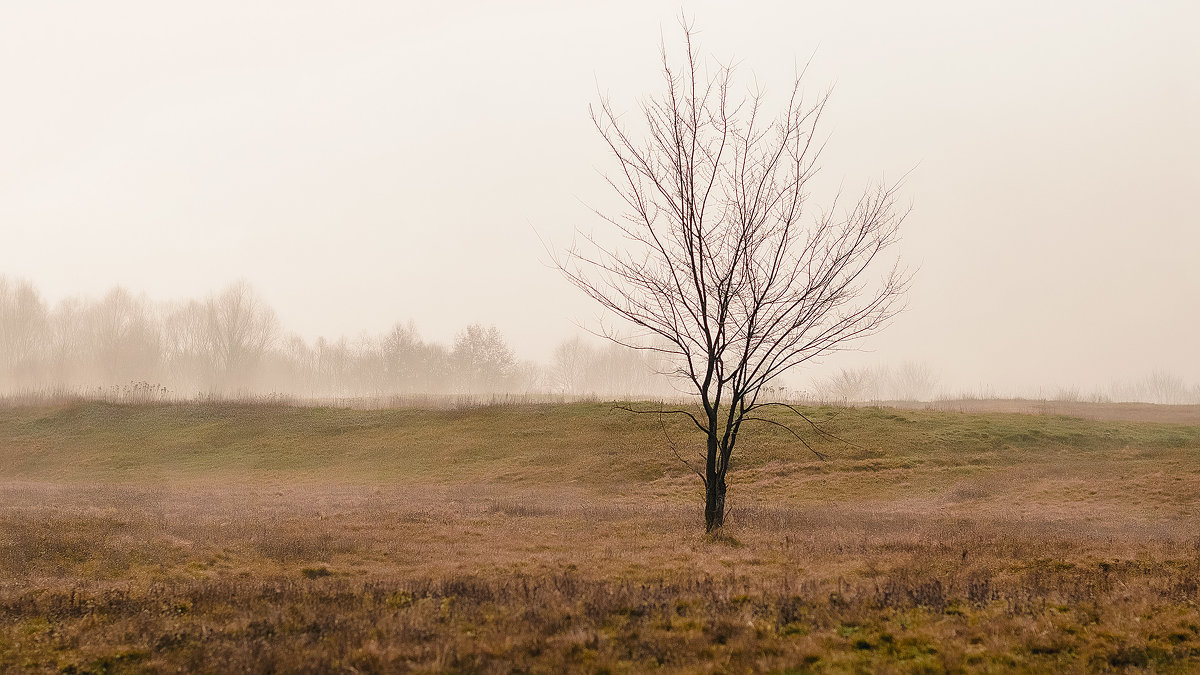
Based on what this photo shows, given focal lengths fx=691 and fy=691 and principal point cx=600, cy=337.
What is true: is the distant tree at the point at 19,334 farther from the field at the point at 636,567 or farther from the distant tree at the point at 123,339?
the field at the point at 636,567

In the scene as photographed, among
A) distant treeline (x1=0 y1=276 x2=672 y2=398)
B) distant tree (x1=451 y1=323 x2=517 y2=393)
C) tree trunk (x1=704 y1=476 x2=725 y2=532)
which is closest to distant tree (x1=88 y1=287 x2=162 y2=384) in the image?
distant treeline (x1=0 y1=276 x2=672 y2=398)

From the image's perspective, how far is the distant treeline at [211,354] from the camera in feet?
283

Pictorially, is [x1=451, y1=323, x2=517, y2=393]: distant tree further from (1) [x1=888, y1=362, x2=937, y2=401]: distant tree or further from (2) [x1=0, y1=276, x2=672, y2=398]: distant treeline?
(1) [x1=888, y1=362, x2=937, y2=401]: distant tree

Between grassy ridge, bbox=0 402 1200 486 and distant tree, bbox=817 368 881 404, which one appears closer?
grassy ridge, bbox=0 402 1200 486

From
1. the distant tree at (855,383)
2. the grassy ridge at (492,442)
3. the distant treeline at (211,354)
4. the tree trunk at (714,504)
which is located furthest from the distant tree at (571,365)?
the tree trunk at (714,504)

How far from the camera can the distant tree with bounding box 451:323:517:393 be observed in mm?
99562

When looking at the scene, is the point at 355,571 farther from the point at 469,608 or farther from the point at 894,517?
the point at 894,517

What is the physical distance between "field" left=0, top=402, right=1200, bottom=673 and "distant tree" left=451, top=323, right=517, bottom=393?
211 ft

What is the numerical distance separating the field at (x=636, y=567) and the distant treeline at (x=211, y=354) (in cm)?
5840

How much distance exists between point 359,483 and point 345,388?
8206 cm

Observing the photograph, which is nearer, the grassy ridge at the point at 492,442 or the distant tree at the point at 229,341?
the grassy ridge at the point at 492,442

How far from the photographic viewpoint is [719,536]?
616 inches

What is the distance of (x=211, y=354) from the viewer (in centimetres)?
8956

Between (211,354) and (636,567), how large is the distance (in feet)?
303
